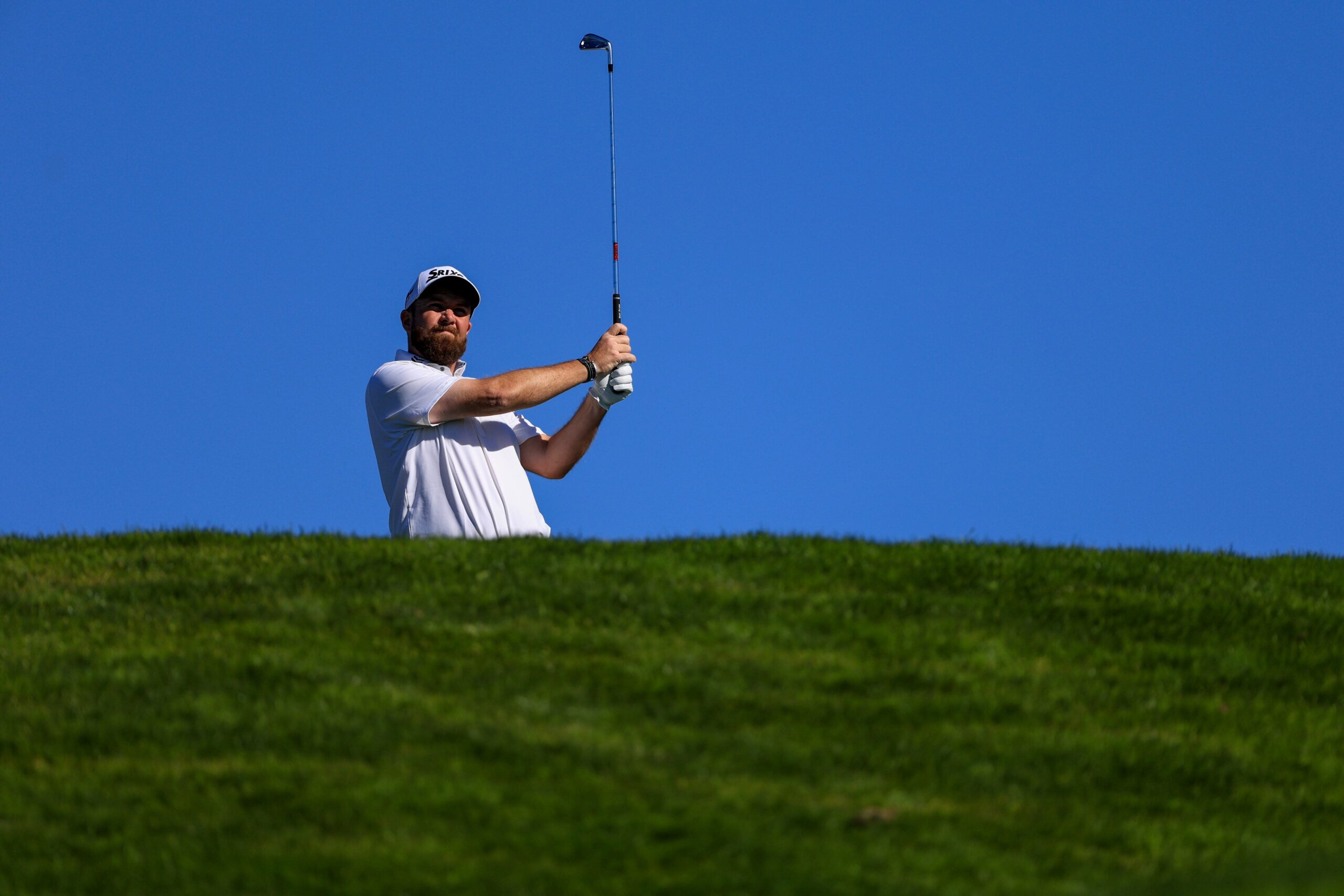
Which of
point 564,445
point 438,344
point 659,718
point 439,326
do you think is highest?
point 439,326

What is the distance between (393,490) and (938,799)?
6.92 metres

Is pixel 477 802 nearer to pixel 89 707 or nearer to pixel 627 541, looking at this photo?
pixel 89 707

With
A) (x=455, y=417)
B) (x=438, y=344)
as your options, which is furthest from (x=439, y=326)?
(x=455, y=417)

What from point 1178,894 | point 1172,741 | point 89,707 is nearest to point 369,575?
point 89,707

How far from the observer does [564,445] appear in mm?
14273

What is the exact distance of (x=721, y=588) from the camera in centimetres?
1096

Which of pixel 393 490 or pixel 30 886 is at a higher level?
pixel 393 490

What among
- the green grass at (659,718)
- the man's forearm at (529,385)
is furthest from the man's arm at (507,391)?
the green grass at (659,718)

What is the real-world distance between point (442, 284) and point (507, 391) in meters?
1.79

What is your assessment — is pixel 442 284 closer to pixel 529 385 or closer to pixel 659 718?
pixel 529 385

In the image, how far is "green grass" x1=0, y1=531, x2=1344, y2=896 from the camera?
23.9 ft

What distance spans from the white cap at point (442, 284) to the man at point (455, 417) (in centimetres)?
1

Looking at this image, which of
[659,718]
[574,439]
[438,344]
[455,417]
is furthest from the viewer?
[574,439]

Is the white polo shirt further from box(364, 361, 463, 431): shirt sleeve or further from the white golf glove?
the white golf glove
